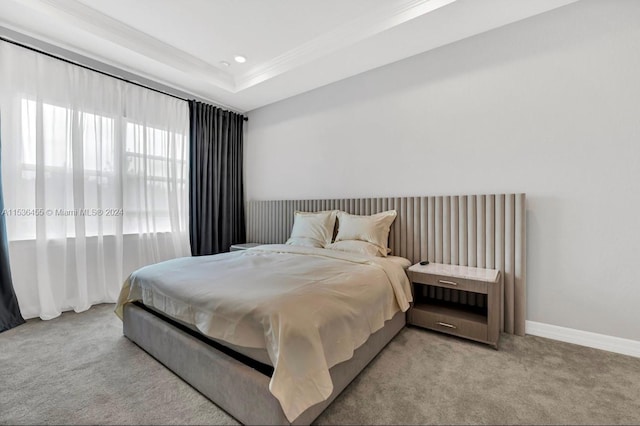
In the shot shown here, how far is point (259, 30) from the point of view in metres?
2.76

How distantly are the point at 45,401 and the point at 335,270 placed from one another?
186 cm

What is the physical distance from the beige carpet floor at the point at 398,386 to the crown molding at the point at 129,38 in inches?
109

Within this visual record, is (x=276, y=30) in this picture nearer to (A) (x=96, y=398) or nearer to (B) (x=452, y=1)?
(B) (x=452, y=1)

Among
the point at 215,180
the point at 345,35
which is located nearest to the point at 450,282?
the point at 345,35

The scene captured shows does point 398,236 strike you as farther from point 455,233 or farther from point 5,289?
point 5,289

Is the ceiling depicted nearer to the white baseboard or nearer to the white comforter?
the white comforter

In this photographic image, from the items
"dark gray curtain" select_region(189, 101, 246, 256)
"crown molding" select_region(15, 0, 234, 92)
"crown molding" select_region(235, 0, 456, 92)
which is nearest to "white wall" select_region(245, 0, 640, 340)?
"crown molding" select_region(235, 0, 456, 92)

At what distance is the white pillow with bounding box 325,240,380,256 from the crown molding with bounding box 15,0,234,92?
2.69 meters

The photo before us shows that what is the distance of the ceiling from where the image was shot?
234 cm

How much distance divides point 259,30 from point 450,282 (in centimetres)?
298

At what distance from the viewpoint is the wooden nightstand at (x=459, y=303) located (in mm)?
2094

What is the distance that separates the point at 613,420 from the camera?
139 centimetres

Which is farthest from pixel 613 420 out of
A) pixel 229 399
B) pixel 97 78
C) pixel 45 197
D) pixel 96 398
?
pixel 97 78

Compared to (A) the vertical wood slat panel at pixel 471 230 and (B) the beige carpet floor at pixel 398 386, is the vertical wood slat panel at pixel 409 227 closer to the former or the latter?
(A) the vertical wood slat panel at pixel 471 230
